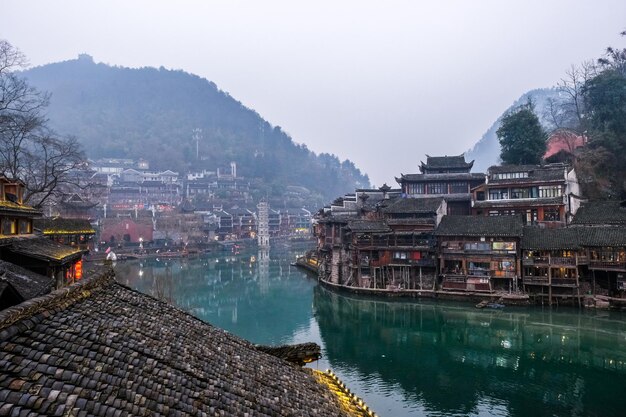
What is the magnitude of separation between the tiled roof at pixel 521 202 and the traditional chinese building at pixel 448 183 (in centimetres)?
355

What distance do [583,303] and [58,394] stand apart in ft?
140

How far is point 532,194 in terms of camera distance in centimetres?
4531

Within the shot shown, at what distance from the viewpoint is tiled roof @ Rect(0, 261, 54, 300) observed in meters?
12.4

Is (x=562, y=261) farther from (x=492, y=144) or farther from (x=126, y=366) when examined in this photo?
(x=492, y=144)

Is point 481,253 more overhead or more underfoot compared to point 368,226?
more underfoot

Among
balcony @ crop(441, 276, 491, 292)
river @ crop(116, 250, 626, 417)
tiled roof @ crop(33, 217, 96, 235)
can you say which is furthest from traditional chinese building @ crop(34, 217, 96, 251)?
balcony @ crop(441, 276, 491, 292)

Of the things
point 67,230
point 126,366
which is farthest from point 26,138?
point 126,366

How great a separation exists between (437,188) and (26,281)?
160 feet

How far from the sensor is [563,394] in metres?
20.9

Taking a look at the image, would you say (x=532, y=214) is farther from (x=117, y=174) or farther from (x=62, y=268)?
(x=117, y=174)

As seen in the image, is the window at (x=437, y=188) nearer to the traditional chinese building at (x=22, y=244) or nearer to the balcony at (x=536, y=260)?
the balcony at (x=536, y=260)

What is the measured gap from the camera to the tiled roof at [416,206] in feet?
148

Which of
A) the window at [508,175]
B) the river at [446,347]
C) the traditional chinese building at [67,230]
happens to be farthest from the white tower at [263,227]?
the window at [508,175]

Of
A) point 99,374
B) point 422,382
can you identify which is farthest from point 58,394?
point 422,382
